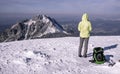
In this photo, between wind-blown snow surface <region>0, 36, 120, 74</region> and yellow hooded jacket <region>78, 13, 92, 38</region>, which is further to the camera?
yellow hooded jacket <region>78, 13, 92, 38</region>

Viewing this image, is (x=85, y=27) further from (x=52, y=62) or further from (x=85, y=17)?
(x=52, y=62)

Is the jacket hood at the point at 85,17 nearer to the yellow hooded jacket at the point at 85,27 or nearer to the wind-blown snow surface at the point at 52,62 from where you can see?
the yellow hooded jacket at the point at 85,27

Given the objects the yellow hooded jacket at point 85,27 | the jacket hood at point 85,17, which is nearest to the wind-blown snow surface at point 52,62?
the yellow hooded jacket at point 85,27

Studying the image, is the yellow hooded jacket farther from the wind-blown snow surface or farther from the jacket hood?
the wind-blown snow surface

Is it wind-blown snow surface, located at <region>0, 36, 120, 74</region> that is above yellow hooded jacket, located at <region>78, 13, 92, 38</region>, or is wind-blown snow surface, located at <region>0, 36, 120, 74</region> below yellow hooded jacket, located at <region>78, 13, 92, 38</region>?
below

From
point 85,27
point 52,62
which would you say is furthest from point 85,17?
point 52,62

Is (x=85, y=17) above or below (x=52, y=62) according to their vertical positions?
above

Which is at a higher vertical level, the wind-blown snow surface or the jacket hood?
the jacket hood

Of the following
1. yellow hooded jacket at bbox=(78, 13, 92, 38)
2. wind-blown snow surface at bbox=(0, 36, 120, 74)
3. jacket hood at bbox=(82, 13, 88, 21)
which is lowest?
wind-blown snow surface at bbox=(0, 36, 120, 74)

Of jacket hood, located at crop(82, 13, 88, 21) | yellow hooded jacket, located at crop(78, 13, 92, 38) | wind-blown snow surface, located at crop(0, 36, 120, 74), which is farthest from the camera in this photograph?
yellow hooded jacket, located at crop(78, 13, 92, 38)

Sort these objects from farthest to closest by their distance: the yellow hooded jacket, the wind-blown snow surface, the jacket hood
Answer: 1. the yellow hooded jacket
2. the jacket hood
3. the wind-blown snow surface

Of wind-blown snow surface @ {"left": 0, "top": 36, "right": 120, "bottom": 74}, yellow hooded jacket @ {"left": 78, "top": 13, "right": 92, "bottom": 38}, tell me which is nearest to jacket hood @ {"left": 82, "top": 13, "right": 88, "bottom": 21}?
yellow hooded jacket @ {"left": 78, "top": 13, "right": 92, "bottom": 38}

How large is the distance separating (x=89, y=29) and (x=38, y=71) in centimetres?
472

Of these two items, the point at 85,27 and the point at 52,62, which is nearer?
the point at 52,62
